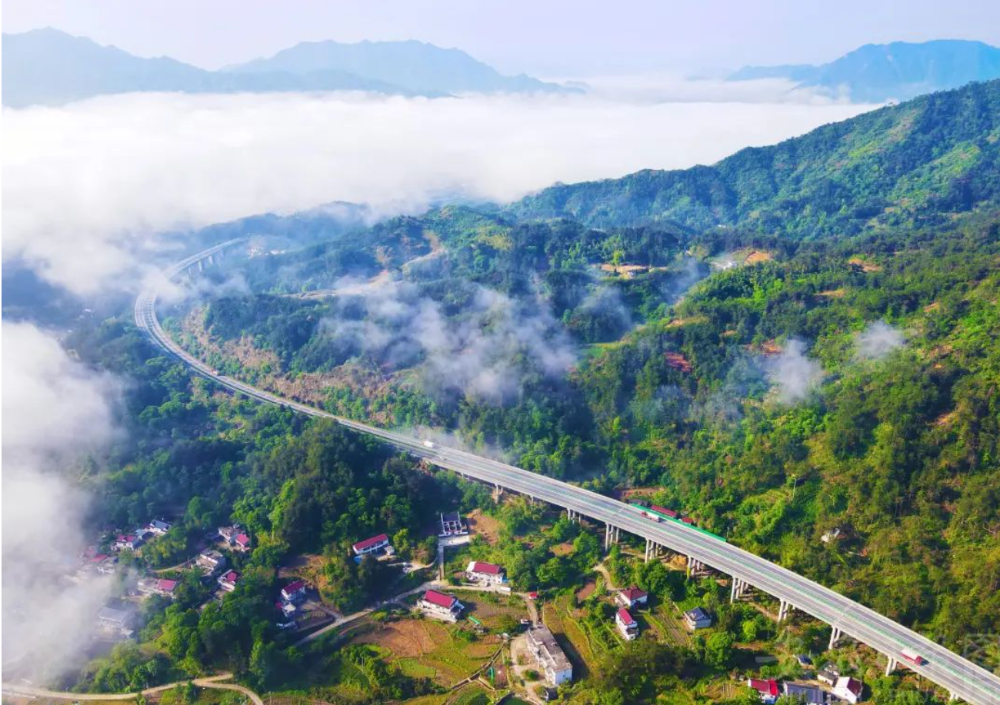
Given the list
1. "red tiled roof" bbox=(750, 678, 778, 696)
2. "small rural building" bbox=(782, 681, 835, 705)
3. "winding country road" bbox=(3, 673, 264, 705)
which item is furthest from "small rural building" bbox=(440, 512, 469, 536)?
"small rural building" bbox=(782, 681, 835, 705)

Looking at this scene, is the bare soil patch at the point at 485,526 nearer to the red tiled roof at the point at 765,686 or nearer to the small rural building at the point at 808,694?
the red tiled roof at the point at 765,686

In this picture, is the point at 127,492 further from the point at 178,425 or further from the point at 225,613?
the point at 225,613

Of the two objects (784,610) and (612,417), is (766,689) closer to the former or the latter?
(784,610)

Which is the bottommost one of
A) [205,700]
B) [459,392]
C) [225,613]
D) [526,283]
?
[205,700]

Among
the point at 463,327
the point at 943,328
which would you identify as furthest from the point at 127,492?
the point at 943,328

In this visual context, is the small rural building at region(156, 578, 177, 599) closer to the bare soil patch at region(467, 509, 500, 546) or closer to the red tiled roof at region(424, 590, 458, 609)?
the red tiled roof at region(424, 590, 458, 609)

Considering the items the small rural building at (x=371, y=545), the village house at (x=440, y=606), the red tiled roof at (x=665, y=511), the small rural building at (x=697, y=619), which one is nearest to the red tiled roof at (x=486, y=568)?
the village house at (x=440, y=606)

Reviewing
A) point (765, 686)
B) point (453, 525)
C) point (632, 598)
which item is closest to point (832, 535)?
point (765, 686)
